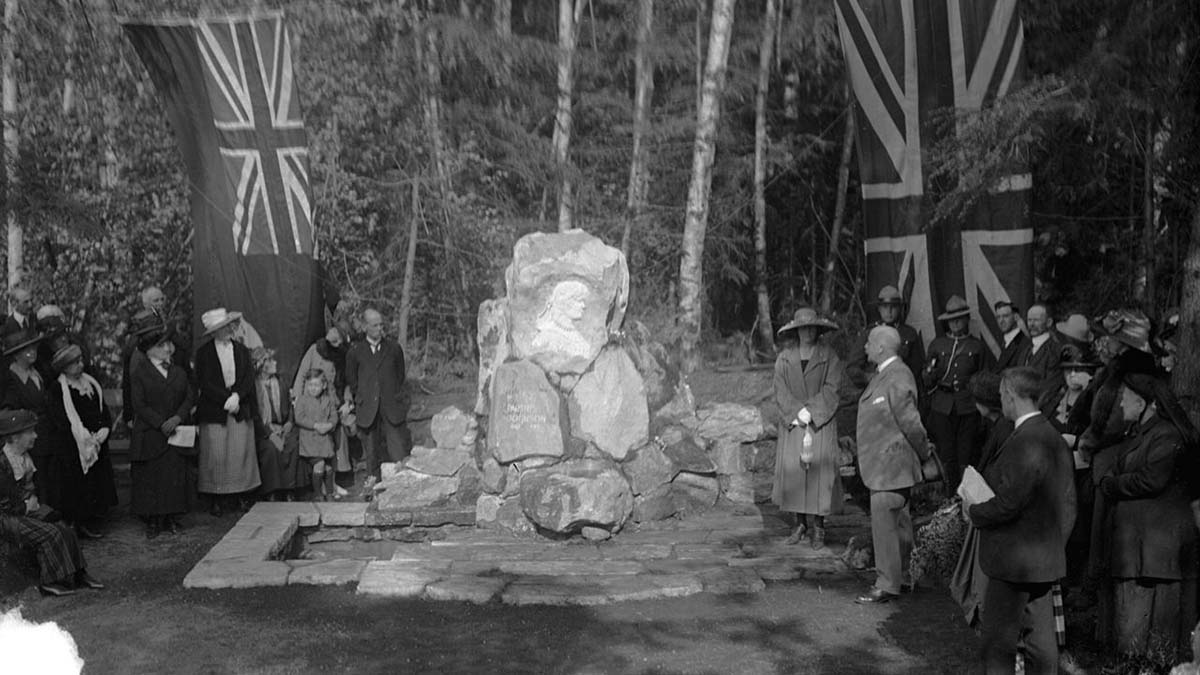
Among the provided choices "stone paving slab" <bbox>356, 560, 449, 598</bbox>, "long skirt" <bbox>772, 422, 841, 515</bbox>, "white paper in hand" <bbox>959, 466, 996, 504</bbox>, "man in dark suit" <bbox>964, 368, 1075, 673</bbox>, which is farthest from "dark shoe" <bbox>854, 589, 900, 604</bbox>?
"stone paving slab" <bbox>356, 560, 449, 598</bbox>

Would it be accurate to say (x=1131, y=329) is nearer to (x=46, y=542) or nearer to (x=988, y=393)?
(x=988, y=393)

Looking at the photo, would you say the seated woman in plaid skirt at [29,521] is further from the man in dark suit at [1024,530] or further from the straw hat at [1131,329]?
the straw hat at [1131,329]

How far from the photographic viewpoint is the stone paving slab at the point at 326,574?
734cm

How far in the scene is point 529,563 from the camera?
7746 mm

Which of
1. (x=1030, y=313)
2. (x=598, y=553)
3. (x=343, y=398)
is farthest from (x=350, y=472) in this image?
(x=1030, y=313)

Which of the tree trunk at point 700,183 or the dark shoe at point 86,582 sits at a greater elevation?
the tree trunk at point 700,183

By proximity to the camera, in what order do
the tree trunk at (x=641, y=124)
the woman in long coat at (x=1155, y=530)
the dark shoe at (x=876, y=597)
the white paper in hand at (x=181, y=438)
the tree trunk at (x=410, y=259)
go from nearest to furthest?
1. the woman in long coat at (x=1155, y=530)
2. the dark shoe at (x=876, y=597)
3. the white paper in hand at (x=181, y=438)
4. the tree trunk at (x=410, y=259)
5. the tree trunk at (x=641, y=124)

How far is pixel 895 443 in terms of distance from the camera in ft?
22.7

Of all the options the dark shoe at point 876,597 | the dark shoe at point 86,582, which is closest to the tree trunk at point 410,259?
the dark shoe at point 86,582

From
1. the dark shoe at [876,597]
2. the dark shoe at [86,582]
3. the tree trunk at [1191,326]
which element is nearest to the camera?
the tree trunk at [1191,326]

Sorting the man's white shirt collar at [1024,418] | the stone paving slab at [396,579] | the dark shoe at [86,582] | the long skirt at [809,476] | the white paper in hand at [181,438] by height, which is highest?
the man's white shirt collar at [1024,418]

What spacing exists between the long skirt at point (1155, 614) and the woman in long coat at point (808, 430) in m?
2.65

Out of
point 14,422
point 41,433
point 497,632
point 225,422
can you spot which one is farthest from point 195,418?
point 497,632

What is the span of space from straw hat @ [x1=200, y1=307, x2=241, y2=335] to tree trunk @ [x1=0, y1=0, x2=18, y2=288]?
6.08 feet
